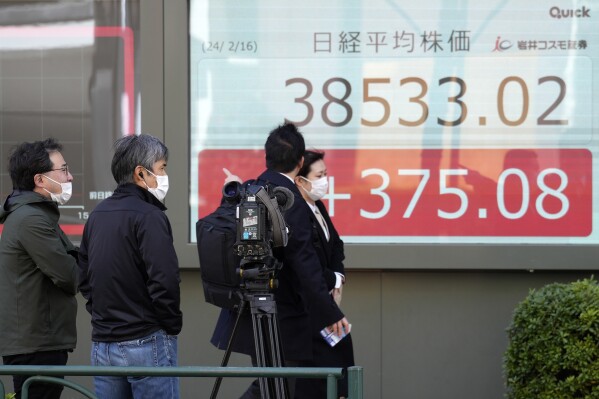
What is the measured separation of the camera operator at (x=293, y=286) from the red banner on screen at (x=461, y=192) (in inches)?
59.8

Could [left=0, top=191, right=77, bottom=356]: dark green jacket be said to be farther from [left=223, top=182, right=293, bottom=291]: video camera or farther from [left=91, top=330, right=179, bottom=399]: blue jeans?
[left=223, top=182, right=293, bottom=291]: video camera

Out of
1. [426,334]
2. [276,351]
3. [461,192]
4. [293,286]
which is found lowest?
[426,334]

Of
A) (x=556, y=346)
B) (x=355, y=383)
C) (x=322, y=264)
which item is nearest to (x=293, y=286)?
(x=322, y=264)

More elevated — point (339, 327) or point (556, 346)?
point (339, 327)

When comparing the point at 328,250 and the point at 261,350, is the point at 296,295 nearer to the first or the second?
the point at 328,250

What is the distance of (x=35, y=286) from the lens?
16.4ft

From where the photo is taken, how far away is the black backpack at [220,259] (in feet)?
15.8

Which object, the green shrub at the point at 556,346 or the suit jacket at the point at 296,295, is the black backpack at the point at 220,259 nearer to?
the suit jacket at the point at 296,295

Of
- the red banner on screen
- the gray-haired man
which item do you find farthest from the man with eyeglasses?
the red banner on screen

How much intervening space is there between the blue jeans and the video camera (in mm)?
506

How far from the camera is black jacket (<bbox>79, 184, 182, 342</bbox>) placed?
14.5 feet

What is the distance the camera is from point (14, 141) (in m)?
7.02

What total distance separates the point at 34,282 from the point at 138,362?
880mm

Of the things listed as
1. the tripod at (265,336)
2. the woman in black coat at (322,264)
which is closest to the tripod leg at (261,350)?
the tripod at (265,336)
